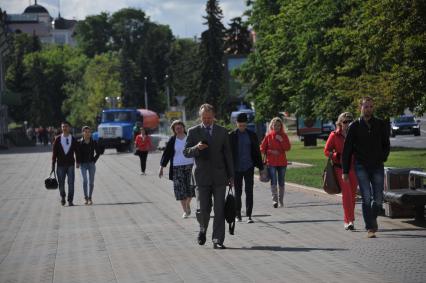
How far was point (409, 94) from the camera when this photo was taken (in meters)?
31.8

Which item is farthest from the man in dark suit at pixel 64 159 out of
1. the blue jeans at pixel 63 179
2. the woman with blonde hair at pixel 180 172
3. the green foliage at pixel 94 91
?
the green foliage at pixel 94 91

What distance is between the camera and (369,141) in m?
13.6

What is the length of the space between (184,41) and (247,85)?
130914 mm

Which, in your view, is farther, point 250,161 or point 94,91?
point 94,91

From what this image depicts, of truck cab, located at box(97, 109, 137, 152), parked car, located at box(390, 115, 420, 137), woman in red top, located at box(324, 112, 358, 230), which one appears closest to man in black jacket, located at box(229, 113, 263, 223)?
woman in red top, located at box(324, 112, 358, 230)

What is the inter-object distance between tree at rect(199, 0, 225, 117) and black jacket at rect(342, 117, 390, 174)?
99175 mm

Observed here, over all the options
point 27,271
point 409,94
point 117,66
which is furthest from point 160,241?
point 117,66

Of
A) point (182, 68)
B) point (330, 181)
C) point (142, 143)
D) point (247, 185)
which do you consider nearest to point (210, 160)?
point (330, 181)

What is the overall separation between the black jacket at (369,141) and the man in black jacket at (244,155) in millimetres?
3272

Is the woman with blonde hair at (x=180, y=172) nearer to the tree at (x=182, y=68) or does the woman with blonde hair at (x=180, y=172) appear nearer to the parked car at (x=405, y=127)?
the parked car at (x=405, y=127)

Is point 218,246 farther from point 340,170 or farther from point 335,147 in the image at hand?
point 335,147

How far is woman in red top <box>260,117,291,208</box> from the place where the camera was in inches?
774

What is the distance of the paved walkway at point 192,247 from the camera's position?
35.6 ft

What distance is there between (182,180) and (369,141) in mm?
5547
